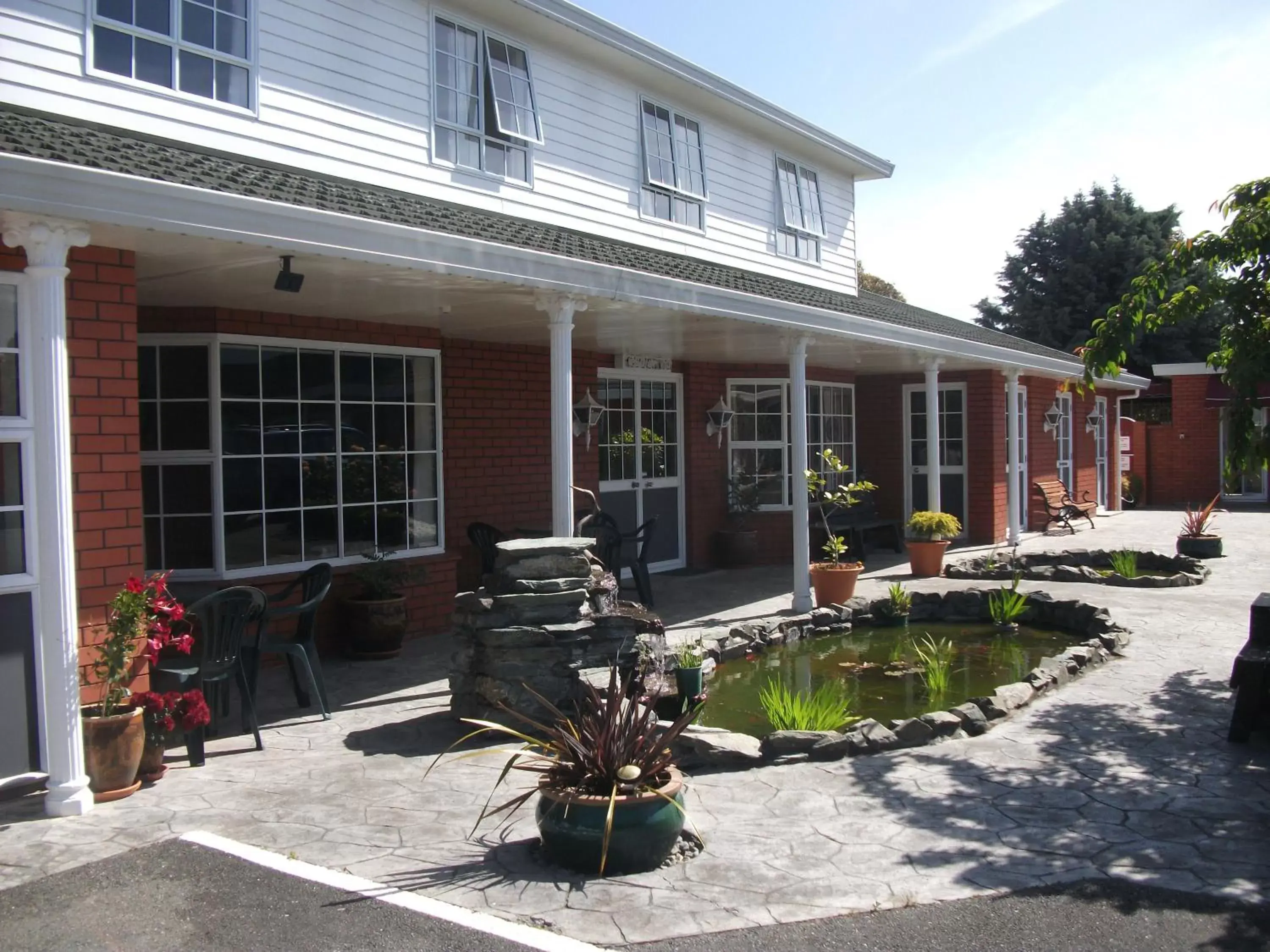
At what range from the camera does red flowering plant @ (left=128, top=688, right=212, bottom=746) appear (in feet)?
17.1

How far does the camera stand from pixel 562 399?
749cm

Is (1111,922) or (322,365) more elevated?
(322,365)

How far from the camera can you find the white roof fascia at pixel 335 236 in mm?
4582

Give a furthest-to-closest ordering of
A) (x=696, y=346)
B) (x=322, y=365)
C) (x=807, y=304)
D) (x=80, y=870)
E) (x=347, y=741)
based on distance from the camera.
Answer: (x=696, y=346) → (x=807, y=304) → (x=322, y=365) → (x=347, y=741) → (x=80, y=870)

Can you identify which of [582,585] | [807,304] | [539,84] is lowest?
[582,585]

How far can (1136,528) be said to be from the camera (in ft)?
59.9

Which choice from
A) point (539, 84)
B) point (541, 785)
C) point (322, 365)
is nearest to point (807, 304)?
point (539, 84)

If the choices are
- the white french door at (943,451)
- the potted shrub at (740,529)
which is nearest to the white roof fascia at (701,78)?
the white french door at (943,451)

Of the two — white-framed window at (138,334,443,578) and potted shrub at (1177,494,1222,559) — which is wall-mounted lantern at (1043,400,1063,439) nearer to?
potted shrub at (1177,494,1222,559)

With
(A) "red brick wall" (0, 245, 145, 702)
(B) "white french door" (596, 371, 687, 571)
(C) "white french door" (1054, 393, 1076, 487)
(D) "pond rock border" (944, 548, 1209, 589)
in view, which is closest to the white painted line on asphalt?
(A) "red brick wall" (0, 245, 145, 702)

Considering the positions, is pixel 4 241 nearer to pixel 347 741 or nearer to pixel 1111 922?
pixel 347 741

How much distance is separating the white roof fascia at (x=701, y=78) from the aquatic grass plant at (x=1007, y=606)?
6.84m

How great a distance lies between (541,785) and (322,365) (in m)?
5.39

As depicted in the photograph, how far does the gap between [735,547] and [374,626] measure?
6.43 meters
